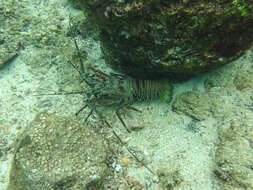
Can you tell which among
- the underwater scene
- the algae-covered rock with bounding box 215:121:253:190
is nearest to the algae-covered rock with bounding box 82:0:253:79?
the underwater scene

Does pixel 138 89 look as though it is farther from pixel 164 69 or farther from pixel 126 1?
pixel 126 1

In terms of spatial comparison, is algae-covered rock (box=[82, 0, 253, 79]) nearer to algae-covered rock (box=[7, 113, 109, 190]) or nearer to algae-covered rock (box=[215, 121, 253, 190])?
algae-covered rock (box=[215, 121, 253, 190])

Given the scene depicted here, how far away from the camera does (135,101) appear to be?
418 cm

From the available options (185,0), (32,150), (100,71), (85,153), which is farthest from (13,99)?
(185,0)

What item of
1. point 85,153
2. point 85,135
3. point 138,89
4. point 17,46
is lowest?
point 85,153

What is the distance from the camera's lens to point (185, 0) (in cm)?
230

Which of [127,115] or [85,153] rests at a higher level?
[127,115]

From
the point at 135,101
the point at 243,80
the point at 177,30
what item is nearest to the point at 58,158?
the point at 135,101

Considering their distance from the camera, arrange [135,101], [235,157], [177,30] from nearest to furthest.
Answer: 1. [177,30]
2. [235,157]
3. [135,101]

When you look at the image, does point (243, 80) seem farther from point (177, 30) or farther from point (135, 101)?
point (135, 101)

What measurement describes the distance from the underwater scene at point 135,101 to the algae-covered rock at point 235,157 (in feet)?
0.05

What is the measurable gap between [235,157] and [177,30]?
2.29 meters

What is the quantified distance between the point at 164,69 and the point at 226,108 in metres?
1.54

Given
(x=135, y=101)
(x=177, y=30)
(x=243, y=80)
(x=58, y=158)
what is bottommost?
(x=58, y=158)
